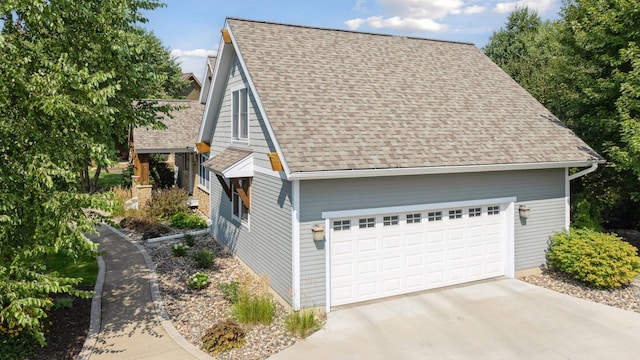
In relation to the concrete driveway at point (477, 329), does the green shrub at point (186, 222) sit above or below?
above

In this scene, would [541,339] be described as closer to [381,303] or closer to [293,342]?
[381,303]

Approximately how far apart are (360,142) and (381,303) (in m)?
3.73

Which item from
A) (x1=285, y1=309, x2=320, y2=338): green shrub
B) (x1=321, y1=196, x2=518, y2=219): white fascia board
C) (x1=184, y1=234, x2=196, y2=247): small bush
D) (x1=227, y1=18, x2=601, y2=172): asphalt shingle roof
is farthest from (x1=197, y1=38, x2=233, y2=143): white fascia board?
(x1=285, y1=309, x2=320, y2=338): green shrub

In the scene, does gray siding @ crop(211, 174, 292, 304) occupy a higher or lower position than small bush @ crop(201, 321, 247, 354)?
higher

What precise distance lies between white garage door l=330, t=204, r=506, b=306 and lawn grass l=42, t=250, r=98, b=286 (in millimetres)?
6624

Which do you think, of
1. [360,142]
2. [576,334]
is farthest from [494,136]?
[576,334]

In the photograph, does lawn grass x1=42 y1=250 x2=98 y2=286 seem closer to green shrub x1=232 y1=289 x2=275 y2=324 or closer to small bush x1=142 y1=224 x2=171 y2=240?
small bush x1=142 y1=224 x2=171 y2=240

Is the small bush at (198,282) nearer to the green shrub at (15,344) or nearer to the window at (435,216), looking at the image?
the green shrub at (15,344)

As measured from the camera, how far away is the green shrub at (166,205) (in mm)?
19461

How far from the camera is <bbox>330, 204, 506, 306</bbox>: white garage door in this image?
32.6 feet

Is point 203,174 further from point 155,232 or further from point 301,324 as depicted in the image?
point 301,324

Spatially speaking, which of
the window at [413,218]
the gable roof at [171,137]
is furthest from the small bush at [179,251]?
the gable roof at [171,137]

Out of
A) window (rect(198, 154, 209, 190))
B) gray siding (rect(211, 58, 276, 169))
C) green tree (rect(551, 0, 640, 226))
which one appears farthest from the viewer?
window (rect(198, 154, 209, 190))

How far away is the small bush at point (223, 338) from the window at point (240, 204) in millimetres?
4529
